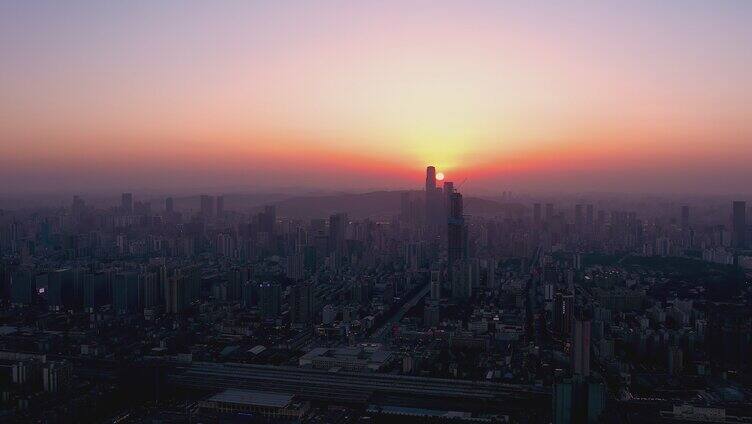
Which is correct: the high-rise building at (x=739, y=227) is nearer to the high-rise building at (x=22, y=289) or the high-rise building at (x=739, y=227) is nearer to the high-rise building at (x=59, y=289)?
the high-rise building at (x=59, y=289)

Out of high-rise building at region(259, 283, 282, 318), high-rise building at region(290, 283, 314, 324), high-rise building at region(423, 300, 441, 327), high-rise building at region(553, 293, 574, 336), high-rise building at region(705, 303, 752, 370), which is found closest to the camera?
high-rise building at region(705, 303, 752, 370)

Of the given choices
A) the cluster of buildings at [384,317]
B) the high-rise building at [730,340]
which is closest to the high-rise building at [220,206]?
the cluster of buildings at [384,317]

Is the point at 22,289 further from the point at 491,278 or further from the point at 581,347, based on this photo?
the point at 581,347

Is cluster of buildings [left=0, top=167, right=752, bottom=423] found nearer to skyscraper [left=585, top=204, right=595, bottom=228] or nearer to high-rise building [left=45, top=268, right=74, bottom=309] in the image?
high-rise building [left=45, top=268, right=74, bottom=309]

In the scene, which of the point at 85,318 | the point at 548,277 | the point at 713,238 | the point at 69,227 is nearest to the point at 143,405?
the point at 85,318

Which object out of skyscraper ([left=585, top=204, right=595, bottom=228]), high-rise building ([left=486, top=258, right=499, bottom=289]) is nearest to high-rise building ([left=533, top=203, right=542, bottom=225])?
skyscraper ([left=585, top=204, right=595, bottom=228])

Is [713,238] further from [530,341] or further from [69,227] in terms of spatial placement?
[69,227]
